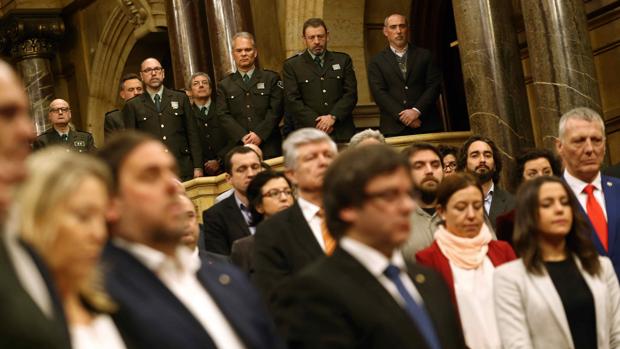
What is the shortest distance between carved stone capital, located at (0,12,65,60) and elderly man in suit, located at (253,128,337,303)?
42.0 ft

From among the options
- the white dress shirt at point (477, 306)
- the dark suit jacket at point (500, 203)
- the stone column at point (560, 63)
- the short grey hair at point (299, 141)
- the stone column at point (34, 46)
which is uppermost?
the stone column at point (34, 46)

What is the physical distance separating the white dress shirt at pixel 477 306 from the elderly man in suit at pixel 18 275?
2.43 m

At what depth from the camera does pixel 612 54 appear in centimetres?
1007

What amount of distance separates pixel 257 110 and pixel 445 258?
493 centimetres

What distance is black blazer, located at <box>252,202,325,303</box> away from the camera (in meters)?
4.37

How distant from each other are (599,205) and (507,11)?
12.9 ft

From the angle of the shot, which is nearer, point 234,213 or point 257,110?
point 234,213

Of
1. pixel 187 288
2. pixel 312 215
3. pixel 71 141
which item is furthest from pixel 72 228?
pixel 71 141

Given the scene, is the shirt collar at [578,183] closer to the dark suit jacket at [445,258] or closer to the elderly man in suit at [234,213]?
the dark suit jacket at [445,258]

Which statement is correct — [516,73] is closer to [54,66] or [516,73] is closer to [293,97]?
[293,97]

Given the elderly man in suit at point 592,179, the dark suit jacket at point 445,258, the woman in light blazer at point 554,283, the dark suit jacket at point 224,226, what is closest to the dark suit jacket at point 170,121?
the dark suit jacket at point 224,226

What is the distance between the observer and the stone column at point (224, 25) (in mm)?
11617

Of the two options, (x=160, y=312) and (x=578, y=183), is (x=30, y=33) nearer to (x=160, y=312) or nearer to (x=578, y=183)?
(x=578, y=183)

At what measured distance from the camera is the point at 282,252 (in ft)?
14.5
